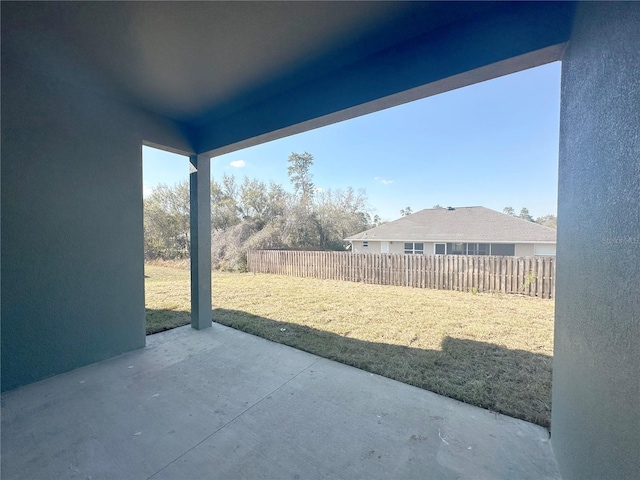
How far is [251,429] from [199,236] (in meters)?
2.68

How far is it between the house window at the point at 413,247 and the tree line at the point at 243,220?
442 cm

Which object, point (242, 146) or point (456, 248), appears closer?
point (242, 146)

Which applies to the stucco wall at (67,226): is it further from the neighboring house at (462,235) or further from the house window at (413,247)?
the house window at (413,247)

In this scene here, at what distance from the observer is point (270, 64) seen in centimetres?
223

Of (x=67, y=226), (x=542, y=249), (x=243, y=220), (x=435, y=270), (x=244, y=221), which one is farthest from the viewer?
(x=243, y=220)

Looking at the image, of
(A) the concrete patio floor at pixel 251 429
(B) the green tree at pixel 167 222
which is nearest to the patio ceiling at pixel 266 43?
(A) the concrete patio floor at pixel 251 429

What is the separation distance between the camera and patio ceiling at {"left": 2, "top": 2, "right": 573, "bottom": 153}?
164cm

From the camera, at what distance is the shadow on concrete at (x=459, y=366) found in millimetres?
2111

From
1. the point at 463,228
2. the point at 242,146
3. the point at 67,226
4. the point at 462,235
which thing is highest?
the point at 242,146

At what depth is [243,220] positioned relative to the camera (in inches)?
574

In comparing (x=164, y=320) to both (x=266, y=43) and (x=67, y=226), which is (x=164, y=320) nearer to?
(x=67, y=226)

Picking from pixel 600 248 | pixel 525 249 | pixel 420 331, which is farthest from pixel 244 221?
pixel 600 248

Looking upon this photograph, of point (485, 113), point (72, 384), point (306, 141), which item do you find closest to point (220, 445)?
point (72, 384)

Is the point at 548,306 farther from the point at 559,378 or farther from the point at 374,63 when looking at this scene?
the point at 374,63
